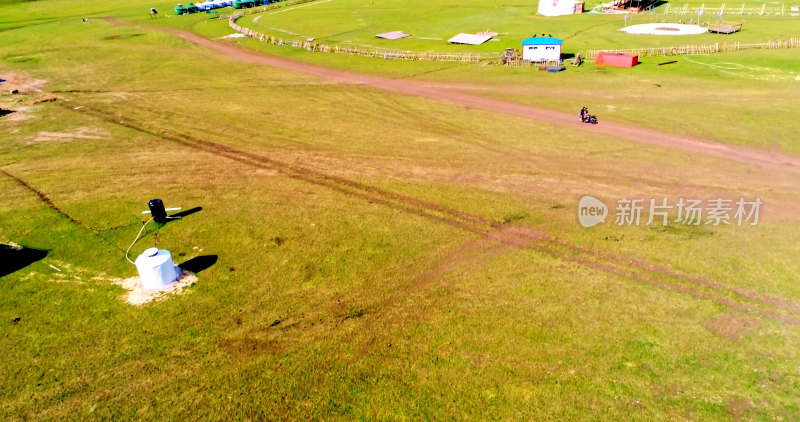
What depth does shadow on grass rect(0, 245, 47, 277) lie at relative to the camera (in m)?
24.0

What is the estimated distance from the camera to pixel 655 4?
94250 millimetres

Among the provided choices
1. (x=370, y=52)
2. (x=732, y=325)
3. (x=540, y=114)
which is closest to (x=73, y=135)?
(x=370, y=52)

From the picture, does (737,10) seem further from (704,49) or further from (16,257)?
(16,257)

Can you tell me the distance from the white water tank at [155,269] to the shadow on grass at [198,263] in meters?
1.27

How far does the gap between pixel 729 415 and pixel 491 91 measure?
39593 mm

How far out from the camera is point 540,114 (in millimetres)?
42656

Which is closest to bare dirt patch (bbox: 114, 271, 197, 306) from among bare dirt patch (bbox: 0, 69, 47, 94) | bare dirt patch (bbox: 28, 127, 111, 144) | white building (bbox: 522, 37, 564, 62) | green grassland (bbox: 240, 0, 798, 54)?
bare dirt patch (bbox: 28, 127, 111, 144)

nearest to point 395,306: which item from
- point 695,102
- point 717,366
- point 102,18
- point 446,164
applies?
point 717,366

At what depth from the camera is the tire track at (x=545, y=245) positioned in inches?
783

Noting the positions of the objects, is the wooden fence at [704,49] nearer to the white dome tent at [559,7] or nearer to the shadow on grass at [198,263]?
the white dome tent at [559,7]

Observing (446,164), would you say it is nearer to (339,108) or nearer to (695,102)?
(339,108)

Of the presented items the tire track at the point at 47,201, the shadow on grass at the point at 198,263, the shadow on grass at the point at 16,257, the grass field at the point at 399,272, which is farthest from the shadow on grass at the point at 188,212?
the shadow on grass at the point at 16,257

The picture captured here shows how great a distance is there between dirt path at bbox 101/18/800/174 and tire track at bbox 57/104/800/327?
53.2ft

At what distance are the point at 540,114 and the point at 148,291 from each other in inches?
1363
